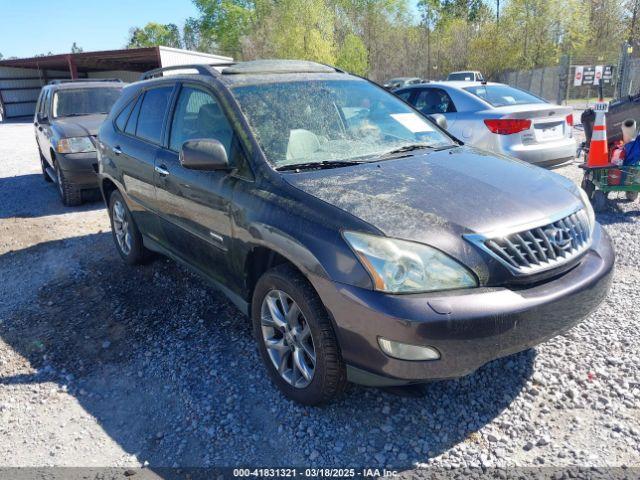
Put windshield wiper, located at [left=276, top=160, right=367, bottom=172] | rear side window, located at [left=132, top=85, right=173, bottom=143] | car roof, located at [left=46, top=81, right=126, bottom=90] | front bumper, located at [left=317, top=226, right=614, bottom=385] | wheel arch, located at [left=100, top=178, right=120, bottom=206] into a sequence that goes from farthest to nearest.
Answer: car roof, located at [left=46, top=81, right=126, bottom=90]
wheel arch, located at [left=100, top=178, right=120, bottom=206]
rear side window, located at [left=132, top=85, right=173, bottom=143]
windshield wiper, located at [left=276, top=160, right=367, bottom=172]
front bumper, located at [left=317, top=226, right=614, bottom=385]

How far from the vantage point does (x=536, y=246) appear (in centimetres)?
242

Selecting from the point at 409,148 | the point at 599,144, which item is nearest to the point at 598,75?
the point at 599,144

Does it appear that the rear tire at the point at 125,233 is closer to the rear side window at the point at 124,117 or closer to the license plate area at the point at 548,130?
the rear side window at the point at 124,117

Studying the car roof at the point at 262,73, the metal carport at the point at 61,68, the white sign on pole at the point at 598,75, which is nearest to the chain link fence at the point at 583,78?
the white sign on pole at the point at 598,75

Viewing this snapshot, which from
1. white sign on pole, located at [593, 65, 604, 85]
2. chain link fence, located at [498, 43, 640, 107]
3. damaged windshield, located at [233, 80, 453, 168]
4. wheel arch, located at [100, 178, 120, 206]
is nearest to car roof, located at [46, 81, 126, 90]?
wheel arch, located at [100, 178, 120, 206]

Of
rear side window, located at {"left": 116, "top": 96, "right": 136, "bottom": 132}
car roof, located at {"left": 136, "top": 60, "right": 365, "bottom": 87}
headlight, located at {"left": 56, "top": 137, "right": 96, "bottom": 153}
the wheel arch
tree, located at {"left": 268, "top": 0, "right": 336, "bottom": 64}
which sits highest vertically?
tree, located at {"left": 268, "top": 0, "right": 336, "bottom": 64}

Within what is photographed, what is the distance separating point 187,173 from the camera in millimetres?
3506

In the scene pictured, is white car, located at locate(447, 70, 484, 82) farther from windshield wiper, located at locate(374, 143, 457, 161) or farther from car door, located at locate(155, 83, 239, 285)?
car door, located at locate(155, 83, 239, 285)

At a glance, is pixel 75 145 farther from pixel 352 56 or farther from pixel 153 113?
pixel 352 56

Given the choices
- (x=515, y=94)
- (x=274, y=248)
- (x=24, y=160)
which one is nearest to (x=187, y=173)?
(x=274, y=248)

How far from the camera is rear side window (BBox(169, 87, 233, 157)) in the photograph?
130 inches

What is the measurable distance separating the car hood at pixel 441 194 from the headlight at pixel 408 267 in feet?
0.17

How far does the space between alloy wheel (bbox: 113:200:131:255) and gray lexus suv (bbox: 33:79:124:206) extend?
6.78 ft

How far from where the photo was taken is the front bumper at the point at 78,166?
7.50 meters
